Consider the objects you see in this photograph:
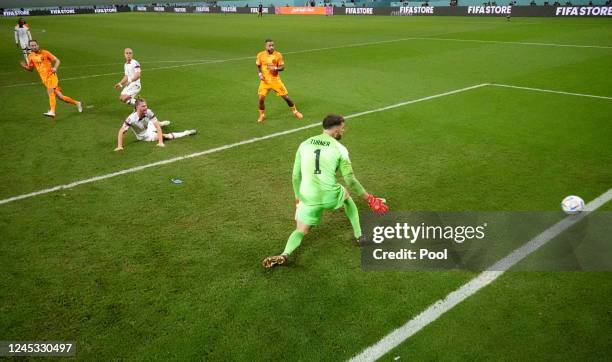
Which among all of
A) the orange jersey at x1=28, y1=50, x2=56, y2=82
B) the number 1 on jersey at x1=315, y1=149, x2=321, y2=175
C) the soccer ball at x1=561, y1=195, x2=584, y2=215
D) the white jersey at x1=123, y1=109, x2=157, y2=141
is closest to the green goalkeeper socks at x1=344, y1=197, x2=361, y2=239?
the number 1 on jersey at x1=315, y1=149, x2=321, y2=175

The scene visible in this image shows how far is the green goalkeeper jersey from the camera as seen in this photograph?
4781 millimetres

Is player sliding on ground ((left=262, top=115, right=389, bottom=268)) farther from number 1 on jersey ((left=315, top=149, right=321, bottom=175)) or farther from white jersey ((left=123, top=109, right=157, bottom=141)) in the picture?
white jersey ((left=123, top=109, right=157, bottom=141))

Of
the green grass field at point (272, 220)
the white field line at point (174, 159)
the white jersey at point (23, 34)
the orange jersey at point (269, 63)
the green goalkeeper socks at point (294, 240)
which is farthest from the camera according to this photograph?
the white jersey at point (23, 34)

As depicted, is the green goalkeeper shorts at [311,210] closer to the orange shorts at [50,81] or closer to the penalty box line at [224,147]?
the penalty box line at [224,147]

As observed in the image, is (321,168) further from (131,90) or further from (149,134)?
(131,90)

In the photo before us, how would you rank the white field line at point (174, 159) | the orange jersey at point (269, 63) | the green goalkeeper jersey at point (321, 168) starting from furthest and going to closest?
the orange jersey at point (269, 63), the white field line at point (174, 159), the green goalkeeper jersey at point (321, 168)

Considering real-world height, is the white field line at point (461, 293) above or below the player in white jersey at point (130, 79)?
below

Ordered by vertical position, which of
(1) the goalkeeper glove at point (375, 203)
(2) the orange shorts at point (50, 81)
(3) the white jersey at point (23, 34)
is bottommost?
(1) the goalkeeper glove at point (375, 203)

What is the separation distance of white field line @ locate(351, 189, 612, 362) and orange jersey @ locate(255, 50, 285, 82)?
7.81m

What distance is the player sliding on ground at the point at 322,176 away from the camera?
189 inches

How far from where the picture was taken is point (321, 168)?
4.83 m

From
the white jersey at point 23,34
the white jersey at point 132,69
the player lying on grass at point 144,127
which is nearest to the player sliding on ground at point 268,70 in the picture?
the player lying on grass at point 144,127

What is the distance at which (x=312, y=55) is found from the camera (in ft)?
75.8

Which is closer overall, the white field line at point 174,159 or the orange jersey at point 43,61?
the white field line at point 174,159
